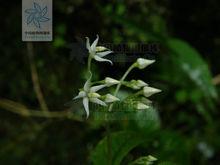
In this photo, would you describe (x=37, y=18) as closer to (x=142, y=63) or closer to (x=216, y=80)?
(x=142, y=63)

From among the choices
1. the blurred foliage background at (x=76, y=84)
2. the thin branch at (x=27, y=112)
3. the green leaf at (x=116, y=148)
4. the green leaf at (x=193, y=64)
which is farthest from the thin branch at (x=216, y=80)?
the green leaf at (x=116, y=148)

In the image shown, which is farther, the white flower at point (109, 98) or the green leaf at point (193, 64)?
the green leaf at point (193, 64)

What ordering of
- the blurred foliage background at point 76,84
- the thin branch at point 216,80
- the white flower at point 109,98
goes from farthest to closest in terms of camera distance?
1. the thin branch at point 216,80
2. the blurred foliage background at point 76,84
3. the white flower at point 109,98

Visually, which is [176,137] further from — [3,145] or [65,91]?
[3,145]

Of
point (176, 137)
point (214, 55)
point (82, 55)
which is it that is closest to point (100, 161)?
point (82, 55)

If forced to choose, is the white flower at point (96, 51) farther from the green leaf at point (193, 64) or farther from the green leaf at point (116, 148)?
the green leaf at point (193, 64)

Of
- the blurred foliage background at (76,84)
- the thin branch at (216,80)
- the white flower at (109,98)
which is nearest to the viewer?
the white flower at (109,98)
